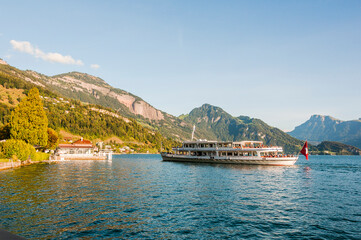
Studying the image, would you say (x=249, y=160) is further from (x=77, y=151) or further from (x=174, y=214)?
(x=77, y=151)

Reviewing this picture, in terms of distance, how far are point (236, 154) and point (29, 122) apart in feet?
246

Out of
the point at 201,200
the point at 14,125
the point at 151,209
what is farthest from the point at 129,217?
the point at 14,125

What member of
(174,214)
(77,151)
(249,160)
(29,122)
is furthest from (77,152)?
(174,214)

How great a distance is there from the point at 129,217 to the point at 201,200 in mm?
10961

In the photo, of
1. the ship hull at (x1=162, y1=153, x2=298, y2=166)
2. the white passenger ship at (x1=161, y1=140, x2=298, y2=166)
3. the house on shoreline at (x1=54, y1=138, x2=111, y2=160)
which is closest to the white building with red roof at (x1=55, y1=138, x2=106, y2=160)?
the house on shoreline at (x1=54, y1=138, x2=111, y2=160)

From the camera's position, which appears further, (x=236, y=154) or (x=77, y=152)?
(x=77, y=152)

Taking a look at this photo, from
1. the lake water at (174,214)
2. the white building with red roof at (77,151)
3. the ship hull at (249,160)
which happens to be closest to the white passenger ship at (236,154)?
the ship hull at (249,160)

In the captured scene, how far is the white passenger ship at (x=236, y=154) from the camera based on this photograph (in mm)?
83350

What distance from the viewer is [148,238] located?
54.0 ft

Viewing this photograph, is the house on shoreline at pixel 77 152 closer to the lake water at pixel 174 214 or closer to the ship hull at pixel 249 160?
the ship hull at pixel 249 160

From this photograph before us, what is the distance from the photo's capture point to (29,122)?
247 ft

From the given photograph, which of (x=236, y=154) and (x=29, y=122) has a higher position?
(x=29, y=122)

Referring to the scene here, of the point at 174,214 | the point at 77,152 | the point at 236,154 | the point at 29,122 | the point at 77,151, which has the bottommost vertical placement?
the point at 174,214

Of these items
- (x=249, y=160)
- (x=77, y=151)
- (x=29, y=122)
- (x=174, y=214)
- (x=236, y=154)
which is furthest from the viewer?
(x=77, y=151)
